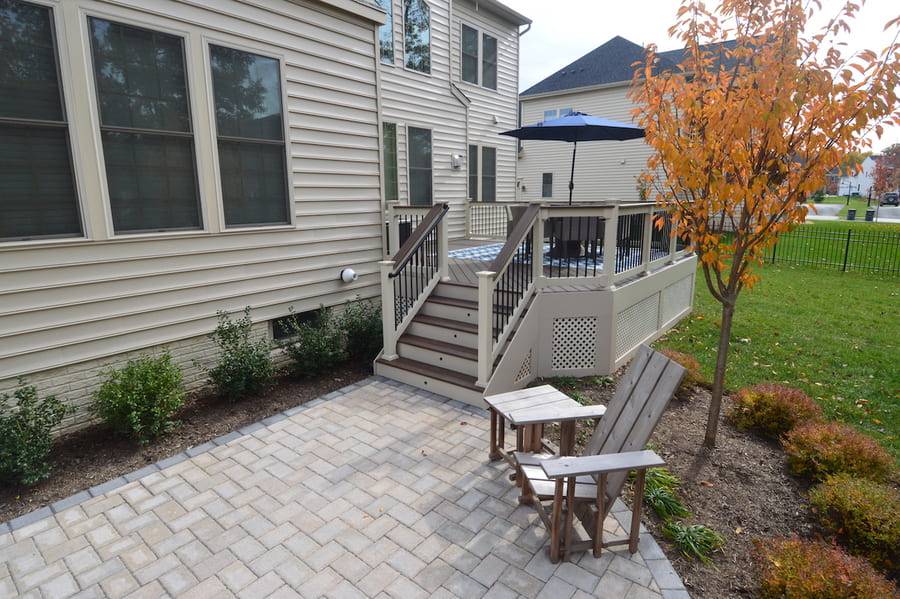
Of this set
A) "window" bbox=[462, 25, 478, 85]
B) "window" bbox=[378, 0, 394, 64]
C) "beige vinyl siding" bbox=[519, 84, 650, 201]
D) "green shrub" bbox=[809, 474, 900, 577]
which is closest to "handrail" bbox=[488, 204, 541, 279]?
"green shrub" bbox=[809, 474, 900, 577]

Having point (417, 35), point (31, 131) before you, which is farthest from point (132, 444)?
point (417, 35)

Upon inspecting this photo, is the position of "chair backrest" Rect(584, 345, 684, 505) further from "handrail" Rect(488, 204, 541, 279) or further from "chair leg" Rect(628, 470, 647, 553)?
"handrail" Rect(488, 204, 541, 279)

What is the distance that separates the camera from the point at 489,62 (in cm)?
1216

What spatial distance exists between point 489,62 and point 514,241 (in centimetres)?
895

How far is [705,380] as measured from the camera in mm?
5430

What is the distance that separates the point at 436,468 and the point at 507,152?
10.7 metres

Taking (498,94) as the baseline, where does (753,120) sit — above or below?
below

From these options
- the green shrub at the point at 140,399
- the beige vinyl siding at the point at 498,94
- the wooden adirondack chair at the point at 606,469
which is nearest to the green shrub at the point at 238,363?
the green shrub at the point at 140,399

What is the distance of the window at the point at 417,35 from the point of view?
966 centimetres

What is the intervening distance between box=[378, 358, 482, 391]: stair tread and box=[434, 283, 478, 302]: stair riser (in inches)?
35.0

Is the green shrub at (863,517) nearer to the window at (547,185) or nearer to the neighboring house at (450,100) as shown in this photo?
the neighboring house at (450,100)

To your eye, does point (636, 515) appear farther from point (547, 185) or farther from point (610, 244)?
point (547, 185)

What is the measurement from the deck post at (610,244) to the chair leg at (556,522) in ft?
11.4

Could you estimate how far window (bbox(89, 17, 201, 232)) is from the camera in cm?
406
